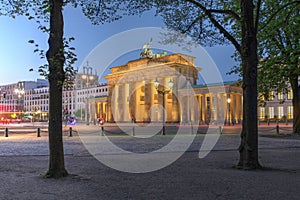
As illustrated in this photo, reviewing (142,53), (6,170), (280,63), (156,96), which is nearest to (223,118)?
(156,96)

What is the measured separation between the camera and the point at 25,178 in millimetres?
8719

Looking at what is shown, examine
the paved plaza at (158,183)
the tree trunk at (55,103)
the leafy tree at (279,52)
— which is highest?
the leafy tree at (279,52)

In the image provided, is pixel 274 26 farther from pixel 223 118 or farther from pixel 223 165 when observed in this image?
pixel 223 118

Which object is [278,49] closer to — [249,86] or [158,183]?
[249,86]

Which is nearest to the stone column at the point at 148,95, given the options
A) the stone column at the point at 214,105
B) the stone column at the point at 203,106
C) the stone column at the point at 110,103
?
the stone column at the point at 203,106

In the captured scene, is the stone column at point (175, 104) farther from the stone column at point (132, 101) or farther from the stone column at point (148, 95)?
the stone column at point (132, 101)

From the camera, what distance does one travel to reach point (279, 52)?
83.4ft

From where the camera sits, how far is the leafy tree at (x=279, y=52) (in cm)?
2198

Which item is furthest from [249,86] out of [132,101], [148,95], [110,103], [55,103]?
[110,103]

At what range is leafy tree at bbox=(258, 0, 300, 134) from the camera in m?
22.0

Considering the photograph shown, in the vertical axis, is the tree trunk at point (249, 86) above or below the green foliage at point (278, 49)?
below

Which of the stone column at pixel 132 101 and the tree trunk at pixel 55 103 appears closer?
the tree trunk at pixel 55 103

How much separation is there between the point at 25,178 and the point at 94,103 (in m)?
98.3

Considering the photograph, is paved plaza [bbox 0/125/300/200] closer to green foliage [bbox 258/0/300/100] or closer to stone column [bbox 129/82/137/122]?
green foliage [bbox 258/0/300/100]
